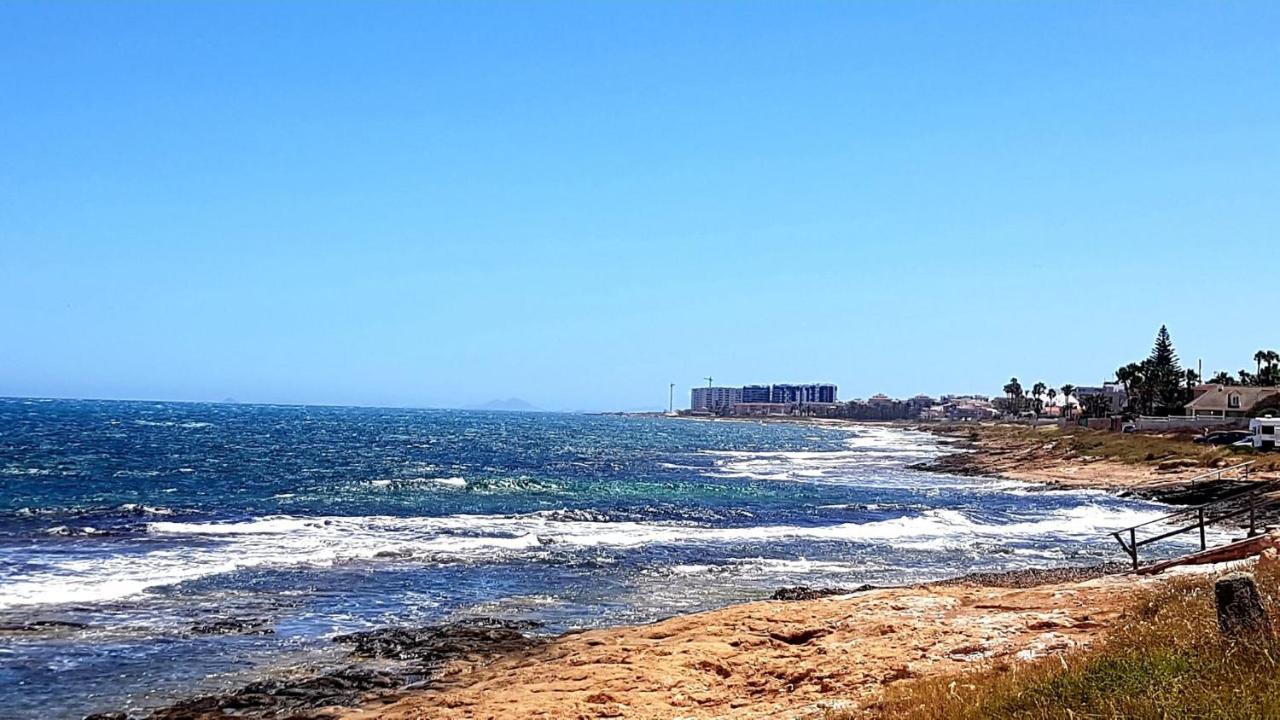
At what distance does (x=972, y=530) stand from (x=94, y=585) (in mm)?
28942

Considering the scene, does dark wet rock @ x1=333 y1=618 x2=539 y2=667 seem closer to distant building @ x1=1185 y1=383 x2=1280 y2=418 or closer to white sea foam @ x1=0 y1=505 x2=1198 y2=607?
white sea foam @ x1=0 y1=505 x2=1198 y2=607

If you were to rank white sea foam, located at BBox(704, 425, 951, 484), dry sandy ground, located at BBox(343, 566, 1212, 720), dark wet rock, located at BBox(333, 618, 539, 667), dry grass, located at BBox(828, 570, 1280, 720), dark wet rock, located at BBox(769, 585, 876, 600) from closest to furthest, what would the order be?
dry grass, located at BBox(828, 570, 1280, 720), dry sandy ground, located at BBox(343, 566, 1212, 720), dark wet rock, located at BBox(333, 618, 539, 667), dark wet rock, located at BBox(769, 585, 876, 600), white sea foam, located at BBox(704, 425, 951, 484)

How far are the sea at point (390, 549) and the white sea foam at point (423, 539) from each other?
141 millimetres

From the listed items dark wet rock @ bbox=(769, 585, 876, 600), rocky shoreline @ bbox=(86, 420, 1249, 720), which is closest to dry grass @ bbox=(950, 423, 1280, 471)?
dark wet rock @ bbox=(769, 585, 876, 600)

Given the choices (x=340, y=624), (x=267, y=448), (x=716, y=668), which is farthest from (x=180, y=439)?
(x=716, y=668)

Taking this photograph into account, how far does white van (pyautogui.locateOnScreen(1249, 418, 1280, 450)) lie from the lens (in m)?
55.3

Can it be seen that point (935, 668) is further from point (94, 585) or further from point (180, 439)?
point (180, 439)

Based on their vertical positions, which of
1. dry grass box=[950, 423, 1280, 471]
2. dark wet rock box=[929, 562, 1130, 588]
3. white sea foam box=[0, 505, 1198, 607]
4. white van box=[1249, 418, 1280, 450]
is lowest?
white sea foam box=[0, 505, 1198, 607]

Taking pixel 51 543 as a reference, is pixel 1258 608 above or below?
above

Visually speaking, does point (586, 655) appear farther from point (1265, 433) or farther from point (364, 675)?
point (1265, 433)

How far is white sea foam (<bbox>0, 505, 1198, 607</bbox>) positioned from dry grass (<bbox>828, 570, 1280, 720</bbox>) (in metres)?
18.4

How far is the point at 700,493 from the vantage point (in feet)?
167

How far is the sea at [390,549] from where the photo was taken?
17172 millimetres

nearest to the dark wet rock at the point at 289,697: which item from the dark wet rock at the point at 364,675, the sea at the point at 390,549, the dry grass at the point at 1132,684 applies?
the dark wet rock at the point at 364,675
